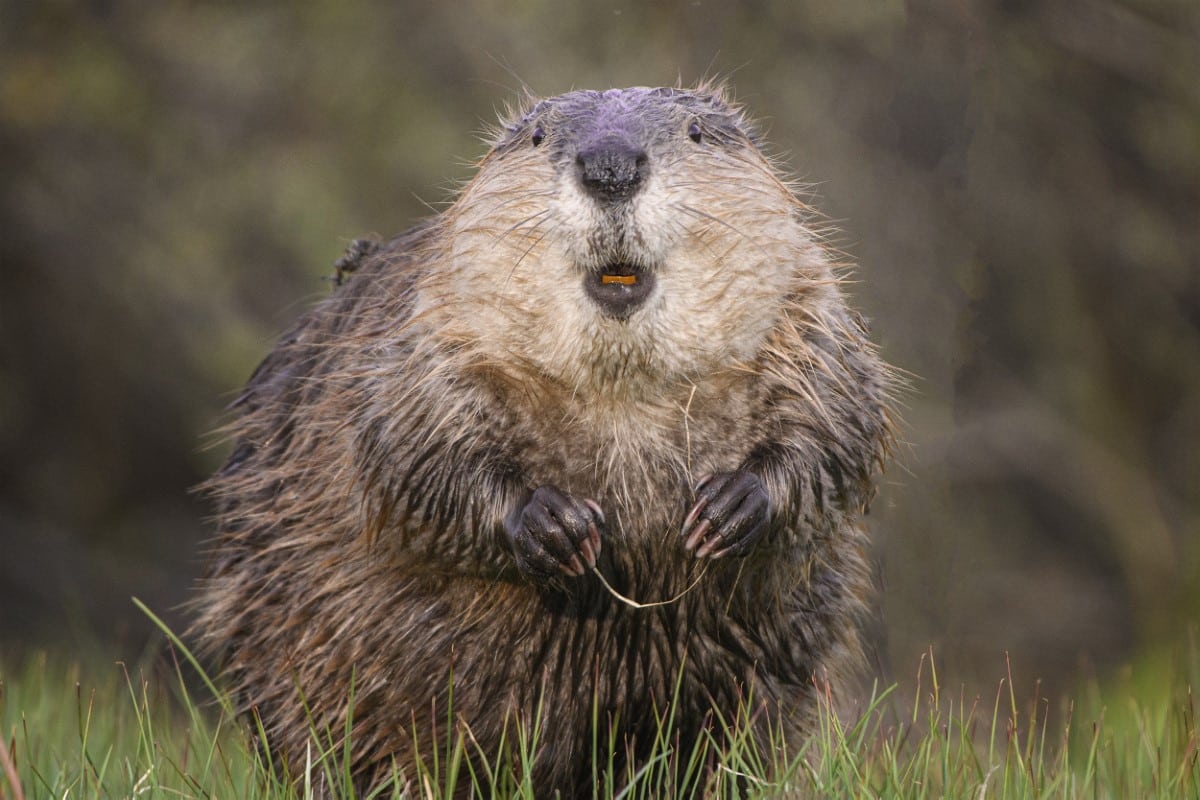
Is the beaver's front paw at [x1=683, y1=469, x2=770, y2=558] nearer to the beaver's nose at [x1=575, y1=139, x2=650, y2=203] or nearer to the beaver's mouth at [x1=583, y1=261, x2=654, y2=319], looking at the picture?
the beaver's mouth at [x1=583, y1=261, x2=654, y2=319]

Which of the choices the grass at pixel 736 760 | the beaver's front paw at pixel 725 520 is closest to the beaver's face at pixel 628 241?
the beaver's front paw at pixel 725 520

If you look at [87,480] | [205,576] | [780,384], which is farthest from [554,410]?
[87,480]

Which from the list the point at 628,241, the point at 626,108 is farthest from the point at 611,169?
the point at 626,108

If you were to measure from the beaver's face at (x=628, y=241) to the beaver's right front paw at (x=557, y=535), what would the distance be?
0.65 ft

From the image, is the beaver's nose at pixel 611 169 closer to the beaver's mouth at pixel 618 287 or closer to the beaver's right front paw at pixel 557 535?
the beaver's mouth at pixel 618 287

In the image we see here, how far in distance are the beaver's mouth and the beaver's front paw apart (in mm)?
300

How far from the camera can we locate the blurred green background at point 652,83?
210 inches

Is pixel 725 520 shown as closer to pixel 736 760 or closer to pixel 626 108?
pixel 736 760

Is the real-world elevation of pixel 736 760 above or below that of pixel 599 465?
below

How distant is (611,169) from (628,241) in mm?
101

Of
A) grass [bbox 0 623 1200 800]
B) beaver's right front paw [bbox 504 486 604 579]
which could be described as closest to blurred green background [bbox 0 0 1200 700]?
grass [bbox 0 623 1200 800]

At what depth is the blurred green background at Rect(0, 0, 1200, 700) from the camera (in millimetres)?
5328

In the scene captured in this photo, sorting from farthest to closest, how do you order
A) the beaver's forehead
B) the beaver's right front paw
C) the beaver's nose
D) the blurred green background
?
the blurred green background → the beaver's forehead → the beaver's right front paw → the beaver's nose

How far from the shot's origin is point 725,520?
235 centimetres
